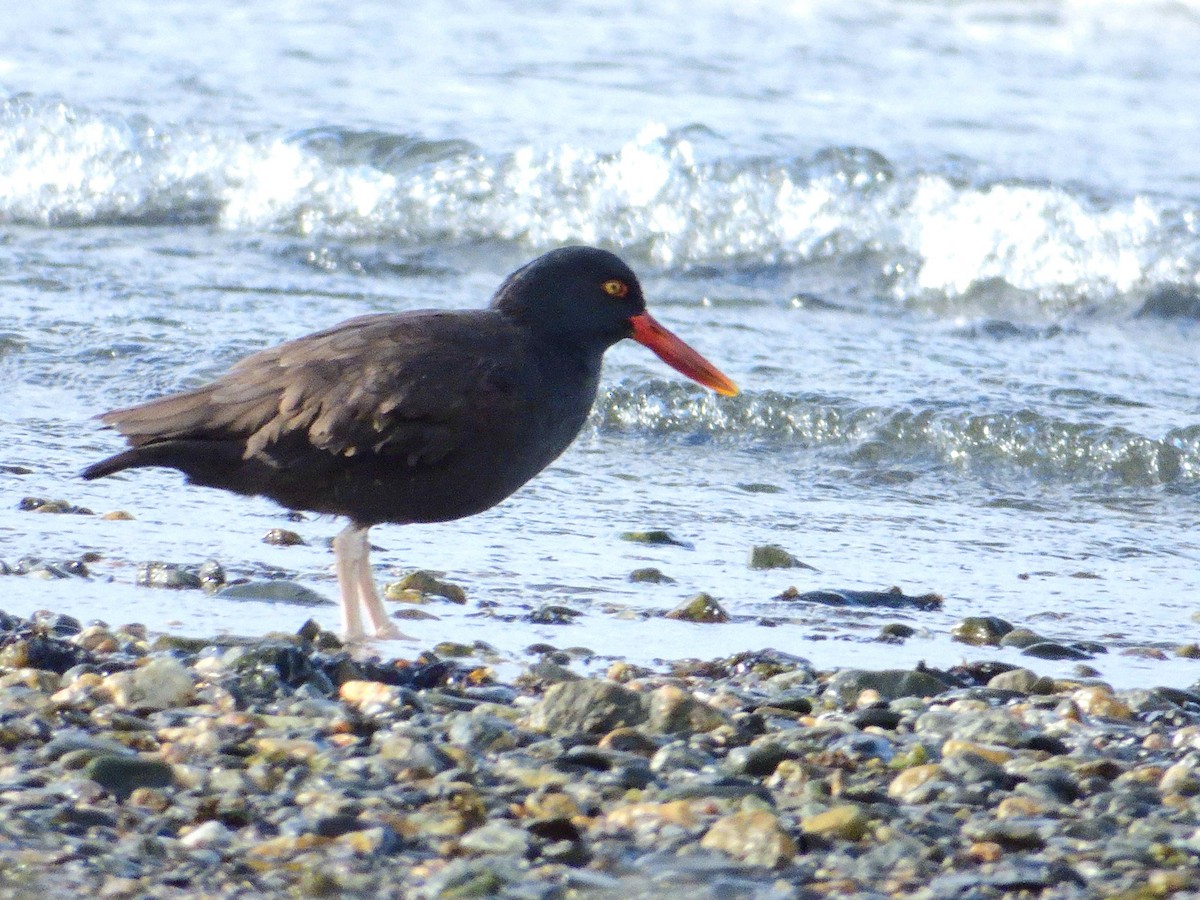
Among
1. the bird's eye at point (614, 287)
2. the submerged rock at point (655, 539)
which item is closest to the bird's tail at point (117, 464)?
the bird's eye at point (614, 287)

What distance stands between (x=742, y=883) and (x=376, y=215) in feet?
25.9

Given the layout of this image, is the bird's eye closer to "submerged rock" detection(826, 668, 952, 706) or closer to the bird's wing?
the bird's wing

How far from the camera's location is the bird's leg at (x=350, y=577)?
166 inches

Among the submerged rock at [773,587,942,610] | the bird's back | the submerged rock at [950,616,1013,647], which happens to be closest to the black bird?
the bird's back

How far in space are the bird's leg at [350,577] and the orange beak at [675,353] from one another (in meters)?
1.02

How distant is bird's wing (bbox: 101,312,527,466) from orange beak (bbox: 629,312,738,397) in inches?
24.5

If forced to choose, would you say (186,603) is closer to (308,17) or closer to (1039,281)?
(1039,281)

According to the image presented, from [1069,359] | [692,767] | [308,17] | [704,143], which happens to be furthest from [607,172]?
[692,767]

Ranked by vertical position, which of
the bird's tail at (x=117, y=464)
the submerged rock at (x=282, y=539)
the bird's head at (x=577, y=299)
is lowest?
the submerged rock at (x=282, y=539)

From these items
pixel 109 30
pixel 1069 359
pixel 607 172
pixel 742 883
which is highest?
pixel 109 30

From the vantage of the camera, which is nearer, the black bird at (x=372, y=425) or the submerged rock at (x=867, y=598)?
the black bird at (x=372, y=425)

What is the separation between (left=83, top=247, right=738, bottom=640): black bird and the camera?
415 cm

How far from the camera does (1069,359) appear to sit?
8023 mm

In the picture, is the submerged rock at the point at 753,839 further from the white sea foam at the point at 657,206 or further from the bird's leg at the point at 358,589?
the white sea foam at the point at 657,206
